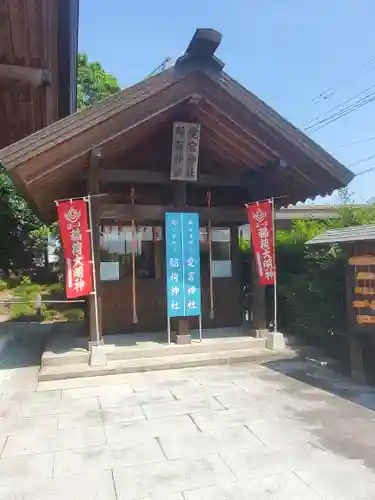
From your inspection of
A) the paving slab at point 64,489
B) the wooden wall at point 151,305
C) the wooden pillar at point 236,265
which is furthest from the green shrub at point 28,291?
the paving slab at point 64,489

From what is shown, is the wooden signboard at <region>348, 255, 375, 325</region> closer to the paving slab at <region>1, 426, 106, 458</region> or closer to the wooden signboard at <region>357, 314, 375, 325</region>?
the wooden signboard at <region>357, 314, 375, 325</region>

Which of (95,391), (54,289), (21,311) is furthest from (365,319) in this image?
(54,289)

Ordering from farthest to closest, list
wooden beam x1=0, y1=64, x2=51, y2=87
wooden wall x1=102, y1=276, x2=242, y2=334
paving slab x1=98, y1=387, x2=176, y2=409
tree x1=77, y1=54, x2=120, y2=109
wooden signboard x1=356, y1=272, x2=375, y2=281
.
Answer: tree x1=77, y1=54, x2=120, y2=109, wooden wall x1=102, y1=276, x2=242, y2=334, wooden signboard x1=356, y1=272, x2=375, y2=281, paving slab x1=98, y1=387, x2=176, y2=409, wooden beam x1=0, y1=64, x2=51, y2=87

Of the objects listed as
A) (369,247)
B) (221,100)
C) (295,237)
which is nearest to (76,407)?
(369,247)

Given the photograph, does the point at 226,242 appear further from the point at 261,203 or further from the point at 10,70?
the point at 10,70

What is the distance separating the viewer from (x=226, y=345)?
25.0 ft

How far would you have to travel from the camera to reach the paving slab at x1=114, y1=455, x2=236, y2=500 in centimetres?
329

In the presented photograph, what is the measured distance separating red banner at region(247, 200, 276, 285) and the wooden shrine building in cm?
41

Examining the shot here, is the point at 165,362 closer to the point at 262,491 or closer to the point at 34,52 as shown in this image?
the point at 262,491

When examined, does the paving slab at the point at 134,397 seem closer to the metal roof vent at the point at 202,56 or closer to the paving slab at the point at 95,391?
the paving slab at the point at 95,391

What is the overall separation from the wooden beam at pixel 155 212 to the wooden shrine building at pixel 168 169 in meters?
0.02

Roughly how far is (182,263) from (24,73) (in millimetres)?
4210

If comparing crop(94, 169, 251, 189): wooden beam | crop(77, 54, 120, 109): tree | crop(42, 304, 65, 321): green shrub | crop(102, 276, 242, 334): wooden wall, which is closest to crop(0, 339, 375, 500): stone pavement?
crop(102, 276, 242, 334): wooden wall

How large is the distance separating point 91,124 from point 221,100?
7.10 feet
